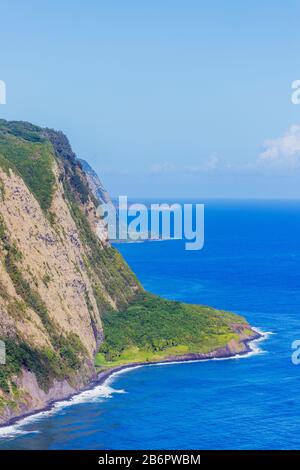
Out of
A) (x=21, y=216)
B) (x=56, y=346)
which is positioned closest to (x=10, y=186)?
(x=21, y=216)

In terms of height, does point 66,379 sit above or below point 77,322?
below

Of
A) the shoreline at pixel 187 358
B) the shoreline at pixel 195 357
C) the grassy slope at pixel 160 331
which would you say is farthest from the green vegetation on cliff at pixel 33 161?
the shoreline at pixel 187 358

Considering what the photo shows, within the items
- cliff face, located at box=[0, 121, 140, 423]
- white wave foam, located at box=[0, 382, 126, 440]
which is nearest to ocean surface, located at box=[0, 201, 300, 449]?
white wave foam, located at box=[0, 382, 126, 440]

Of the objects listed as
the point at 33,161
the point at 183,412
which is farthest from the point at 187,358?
the point at 33,161

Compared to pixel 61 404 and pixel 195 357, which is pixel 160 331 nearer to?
pixel 195 357

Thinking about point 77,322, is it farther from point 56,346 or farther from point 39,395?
point 39,395
